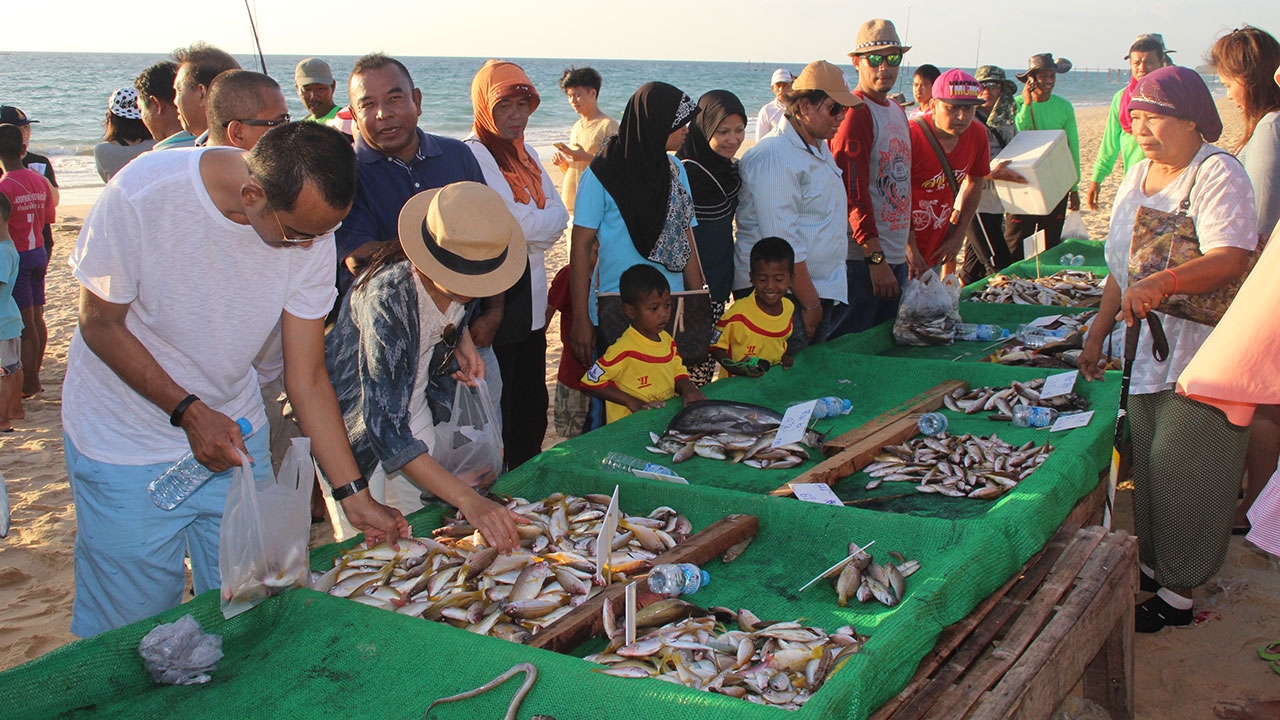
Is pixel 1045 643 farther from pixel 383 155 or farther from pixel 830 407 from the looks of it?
pixel 383 155

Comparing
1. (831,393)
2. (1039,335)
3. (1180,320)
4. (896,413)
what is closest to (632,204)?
(831,393)

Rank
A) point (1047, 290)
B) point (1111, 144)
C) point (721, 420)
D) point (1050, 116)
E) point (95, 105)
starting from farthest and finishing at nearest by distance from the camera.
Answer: point (95, 105)
point (1050, 116)
point (1111, 144)
point (1047, 290)
point (721, 420)

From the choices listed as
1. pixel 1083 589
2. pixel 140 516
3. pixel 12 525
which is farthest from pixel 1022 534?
pixel 12 525

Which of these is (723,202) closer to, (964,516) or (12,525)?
(964,516)

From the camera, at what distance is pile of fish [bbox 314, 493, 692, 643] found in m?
2.71

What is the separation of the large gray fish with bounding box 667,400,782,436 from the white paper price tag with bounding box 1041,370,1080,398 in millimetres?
1359

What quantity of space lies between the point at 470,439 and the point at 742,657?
4.51 ft

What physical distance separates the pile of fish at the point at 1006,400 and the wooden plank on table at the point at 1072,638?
142 cm

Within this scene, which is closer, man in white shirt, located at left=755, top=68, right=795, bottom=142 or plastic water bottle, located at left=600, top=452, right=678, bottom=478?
plastic water bottle, located at left=600, top=452, right=678, bottom=478

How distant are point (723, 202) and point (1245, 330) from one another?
348cm

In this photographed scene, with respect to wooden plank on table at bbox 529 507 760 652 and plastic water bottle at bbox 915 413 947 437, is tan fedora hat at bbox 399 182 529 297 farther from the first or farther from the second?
plastic water bottle at bbox 915 413 947 437

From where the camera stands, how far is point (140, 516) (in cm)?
259

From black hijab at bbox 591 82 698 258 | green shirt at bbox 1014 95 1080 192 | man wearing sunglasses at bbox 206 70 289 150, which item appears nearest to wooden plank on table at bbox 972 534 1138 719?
black hijab at bbox 591 82 698 258

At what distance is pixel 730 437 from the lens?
169 inches
